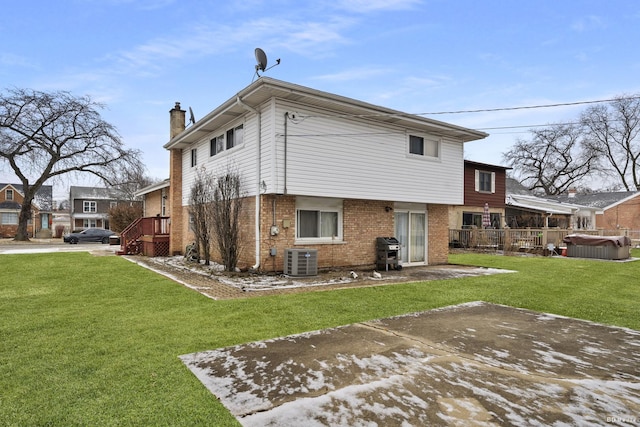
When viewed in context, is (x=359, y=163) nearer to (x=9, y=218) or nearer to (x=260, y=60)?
(x=260, y=60)

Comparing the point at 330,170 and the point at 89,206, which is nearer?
the point at 330,170

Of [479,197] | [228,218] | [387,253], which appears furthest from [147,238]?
[479,197]

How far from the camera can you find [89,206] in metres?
53.4

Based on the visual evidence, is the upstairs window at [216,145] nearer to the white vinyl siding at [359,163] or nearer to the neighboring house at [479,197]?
the white vinyl siding at [359,163]

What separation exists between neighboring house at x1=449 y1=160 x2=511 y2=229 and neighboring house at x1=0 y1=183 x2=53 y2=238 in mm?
45758

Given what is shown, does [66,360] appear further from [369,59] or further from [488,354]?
[369,59]

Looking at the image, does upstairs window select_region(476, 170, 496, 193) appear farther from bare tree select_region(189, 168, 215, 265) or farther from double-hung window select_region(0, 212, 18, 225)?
double-hung window select_region(0, 212, 18, 225)

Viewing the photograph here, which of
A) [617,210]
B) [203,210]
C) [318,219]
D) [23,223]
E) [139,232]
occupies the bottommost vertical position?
[139,232]

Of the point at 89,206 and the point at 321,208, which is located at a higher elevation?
the point at 89,206

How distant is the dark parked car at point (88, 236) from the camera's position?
1214 inches

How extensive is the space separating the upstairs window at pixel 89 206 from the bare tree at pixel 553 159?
59.7 meters

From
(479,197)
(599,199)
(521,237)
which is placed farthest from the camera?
(599,199)

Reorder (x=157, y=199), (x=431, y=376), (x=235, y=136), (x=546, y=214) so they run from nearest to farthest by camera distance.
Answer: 1. (x=431, y=376)
2. (x=235, y=136)
3. (x=157, y=199)
4. (x=546, y=214)

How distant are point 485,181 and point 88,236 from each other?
3259cm
